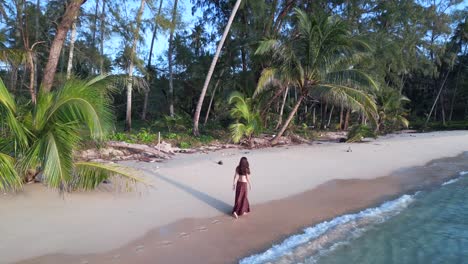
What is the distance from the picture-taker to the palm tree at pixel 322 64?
15.2 metres

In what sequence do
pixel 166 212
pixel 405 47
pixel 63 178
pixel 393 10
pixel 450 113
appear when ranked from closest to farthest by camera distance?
1. pixel 63 178
2. pixel 166 212
3. pixel 393 10
4. pixel 405 47
5. pixel 450 113

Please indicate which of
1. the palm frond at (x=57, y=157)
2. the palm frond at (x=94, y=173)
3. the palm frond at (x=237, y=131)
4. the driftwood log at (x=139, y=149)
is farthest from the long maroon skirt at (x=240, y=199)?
the palm frond at (x=237, y=131)

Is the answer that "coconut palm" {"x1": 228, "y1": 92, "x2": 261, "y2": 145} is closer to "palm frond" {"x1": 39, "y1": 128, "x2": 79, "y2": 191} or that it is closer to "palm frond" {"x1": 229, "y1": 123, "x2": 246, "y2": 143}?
"palm frond" {"x1": 229, "y1": 123, "x2": 246, "y2": 143}

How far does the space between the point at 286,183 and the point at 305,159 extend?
3.65 m

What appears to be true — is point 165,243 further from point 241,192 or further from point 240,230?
point 241,192

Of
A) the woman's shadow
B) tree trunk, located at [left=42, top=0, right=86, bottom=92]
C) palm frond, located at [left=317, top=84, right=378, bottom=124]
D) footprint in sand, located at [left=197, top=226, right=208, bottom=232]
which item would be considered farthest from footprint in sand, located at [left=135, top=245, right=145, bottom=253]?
palm frond, located at [left=317, top=84, right=378, bottom=124]

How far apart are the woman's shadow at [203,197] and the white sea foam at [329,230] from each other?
1743mm

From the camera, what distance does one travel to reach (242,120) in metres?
16.5

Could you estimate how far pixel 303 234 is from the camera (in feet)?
21.6

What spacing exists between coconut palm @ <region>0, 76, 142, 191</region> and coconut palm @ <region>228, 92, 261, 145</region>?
8500mm

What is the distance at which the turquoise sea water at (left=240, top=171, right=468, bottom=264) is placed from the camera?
19.2 ft

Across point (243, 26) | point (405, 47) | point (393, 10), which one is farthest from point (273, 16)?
point (405, 47)

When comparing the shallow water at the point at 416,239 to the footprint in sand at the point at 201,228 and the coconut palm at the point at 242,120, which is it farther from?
the coconut palm at the point at 242,120

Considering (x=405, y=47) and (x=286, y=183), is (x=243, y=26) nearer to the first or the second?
(x=286, y=183)
